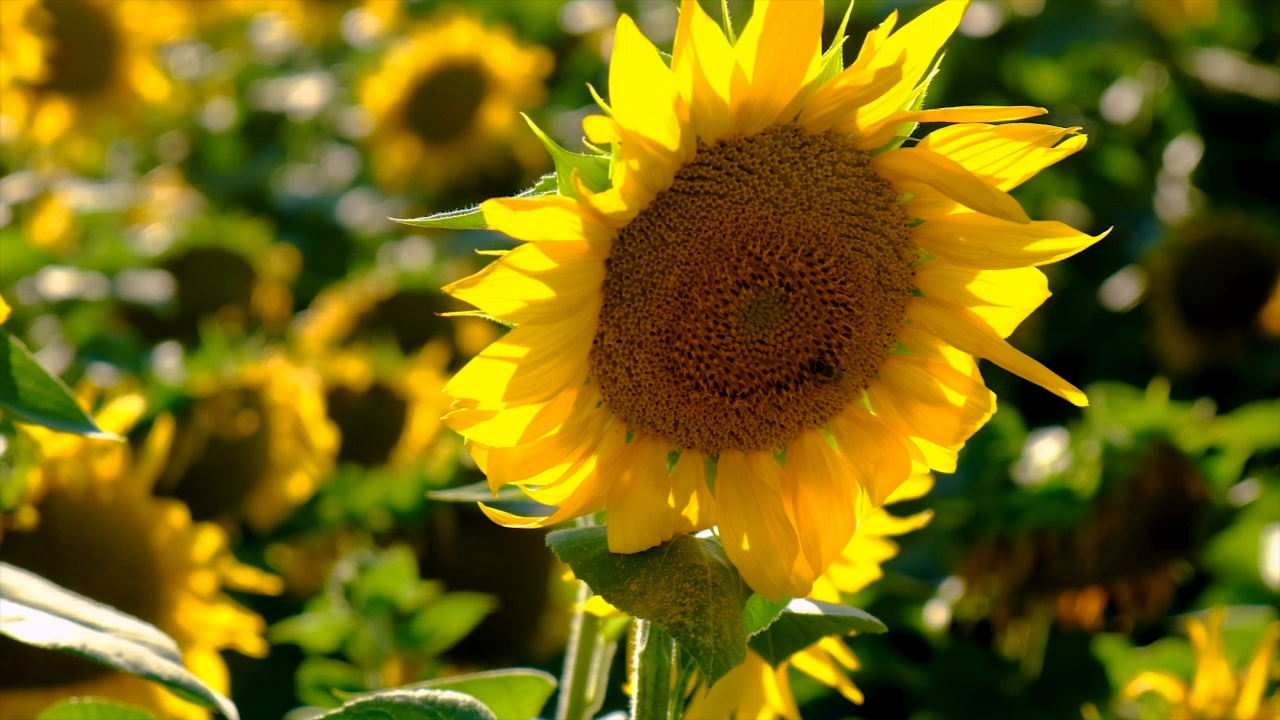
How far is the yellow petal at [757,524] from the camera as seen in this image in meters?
0.79

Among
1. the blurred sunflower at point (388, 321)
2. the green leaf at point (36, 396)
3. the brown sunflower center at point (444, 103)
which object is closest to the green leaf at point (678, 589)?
the green leaf at point (36, 396)

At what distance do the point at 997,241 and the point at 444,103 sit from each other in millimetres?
2192

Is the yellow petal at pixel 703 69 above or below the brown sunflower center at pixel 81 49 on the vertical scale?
above

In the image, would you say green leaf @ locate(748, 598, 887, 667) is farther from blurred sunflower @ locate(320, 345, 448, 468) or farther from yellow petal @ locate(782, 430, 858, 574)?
blurred sunflower @ locate(320, 345, 448, 468)

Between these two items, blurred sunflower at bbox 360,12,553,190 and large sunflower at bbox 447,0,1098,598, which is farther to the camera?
blurred sunflower at bbox 360,12,553,190

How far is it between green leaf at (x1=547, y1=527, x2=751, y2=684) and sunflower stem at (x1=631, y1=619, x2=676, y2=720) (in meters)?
0.05

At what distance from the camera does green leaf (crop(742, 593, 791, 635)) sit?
771 millimetres

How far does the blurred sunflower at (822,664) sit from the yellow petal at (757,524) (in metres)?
0.10

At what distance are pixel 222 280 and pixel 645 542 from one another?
1.61 meters

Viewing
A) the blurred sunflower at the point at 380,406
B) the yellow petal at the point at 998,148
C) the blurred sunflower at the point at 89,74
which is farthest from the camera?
the blurred sunflower at the point at 89,74

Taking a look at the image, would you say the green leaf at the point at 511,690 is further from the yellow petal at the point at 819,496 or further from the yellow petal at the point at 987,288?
the yellow petal at the point at 987,288

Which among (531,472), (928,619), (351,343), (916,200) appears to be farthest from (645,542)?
(351,343)

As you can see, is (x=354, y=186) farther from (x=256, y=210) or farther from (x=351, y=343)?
(x=351, y=343)

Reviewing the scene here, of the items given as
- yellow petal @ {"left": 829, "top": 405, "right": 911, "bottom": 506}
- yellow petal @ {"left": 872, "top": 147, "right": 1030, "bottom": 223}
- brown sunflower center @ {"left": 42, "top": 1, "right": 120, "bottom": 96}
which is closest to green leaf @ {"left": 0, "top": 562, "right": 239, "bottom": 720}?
yellow petal @ {"left": 829, "top": 405, "right": 911, "bottom": 506}
